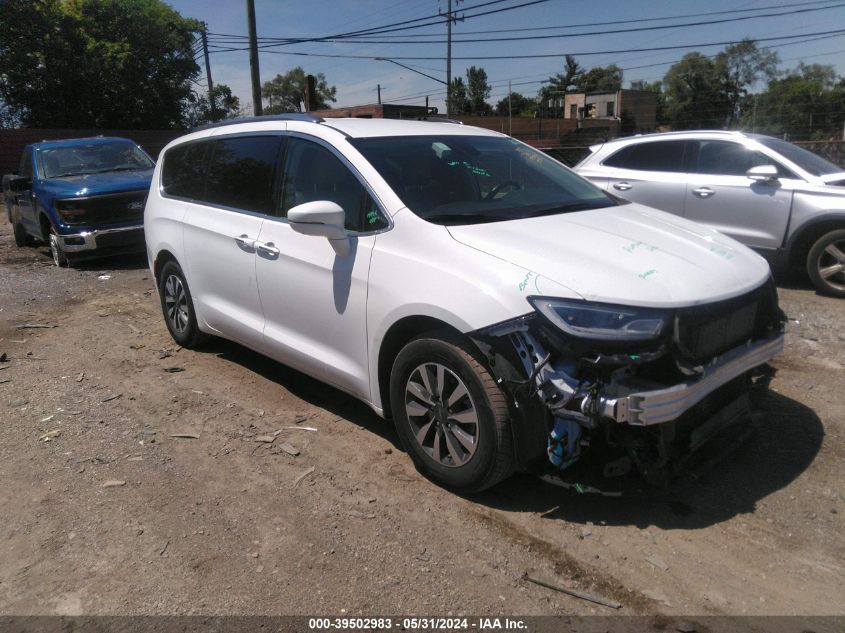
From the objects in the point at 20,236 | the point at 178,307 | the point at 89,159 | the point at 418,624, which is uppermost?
the point at 89,159

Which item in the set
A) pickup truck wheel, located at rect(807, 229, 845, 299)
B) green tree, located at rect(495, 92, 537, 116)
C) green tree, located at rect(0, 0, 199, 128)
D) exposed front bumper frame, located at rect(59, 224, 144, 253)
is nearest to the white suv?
pickup truck wheel, located at rect(807, 229, 845, 299)

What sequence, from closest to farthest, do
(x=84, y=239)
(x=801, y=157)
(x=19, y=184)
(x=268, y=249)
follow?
1. (x=268, y=249)
2. (x=801, y=157)
3. (x=84, y=239)
4. (x=19, y=184)

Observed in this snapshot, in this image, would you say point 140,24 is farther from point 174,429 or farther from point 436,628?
point 436,628

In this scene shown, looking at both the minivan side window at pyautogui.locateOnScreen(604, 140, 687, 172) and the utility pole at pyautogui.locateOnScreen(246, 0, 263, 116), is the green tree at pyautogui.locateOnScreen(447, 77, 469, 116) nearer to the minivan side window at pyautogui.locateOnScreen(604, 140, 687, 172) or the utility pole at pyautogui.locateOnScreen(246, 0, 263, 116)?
the utility pole at pyautogui.locateOnScreen(246, 0, 263, 116)

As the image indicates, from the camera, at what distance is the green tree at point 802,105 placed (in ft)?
160

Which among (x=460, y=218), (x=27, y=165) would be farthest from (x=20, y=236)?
(x=460, y=218)

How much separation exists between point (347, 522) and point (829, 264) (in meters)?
6.09

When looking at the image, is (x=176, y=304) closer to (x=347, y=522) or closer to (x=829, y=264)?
(x=347, y=522)

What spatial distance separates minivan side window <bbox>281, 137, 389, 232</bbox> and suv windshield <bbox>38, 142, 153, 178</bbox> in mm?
7802

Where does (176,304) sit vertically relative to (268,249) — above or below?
below

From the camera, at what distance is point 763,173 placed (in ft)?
22.8

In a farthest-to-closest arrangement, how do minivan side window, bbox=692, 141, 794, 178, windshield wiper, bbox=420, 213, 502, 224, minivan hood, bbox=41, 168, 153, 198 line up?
minivan hood, bbox=41, 168, 153, 198 → minivan side window, bbox=692, 141, 794, 178 → windshield wiper, bbox=420, 213, 502, 224

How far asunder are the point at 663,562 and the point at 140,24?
34.8 meters

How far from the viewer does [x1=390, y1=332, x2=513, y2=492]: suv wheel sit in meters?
3.05
